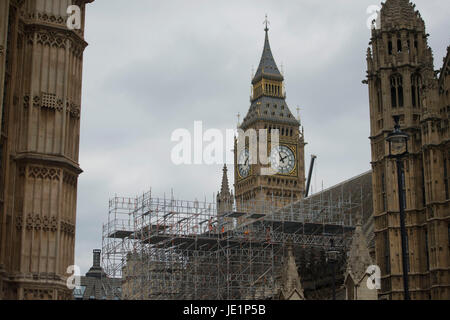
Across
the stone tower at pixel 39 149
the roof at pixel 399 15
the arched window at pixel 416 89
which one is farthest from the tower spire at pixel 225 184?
the stone tower at pixel 39 149

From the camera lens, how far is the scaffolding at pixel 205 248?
6078 centimetres

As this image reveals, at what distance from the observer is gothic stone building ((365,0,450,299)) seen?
46375mm

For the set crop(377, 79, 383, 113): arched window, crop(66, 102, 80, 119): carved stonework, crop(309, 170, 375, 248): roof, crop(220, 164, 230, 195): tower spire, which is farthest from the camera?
crop(220, 164, 230, 195): tower spire

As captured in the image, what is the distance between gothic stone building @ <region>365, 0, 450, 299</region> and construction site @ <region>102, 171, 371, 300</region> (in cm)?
909

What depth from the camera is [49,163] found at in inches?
1042

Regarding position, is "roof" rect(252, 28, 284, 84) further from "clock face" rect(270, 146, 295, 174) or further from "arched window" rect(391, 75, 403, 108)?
"arched window" rect(391, 75, 403, 108)

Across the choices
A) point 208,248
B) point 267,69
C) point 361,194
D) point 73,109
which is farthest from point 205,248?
point 267,69

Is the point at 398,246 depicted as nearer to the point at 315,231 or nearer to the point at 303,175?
the point at 315,231

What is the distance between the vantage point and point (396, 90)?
5194cm

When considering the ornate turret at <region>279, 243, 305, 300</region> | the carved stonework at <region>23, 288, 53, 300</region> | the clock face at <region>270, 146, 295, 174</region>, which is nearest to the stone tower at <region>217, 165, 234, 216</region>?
the clock face at <region>270, 146, 295, 174</region>

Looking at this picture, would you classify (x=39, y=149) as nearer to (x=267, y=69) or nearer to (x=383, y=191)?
(x=383, y=191)

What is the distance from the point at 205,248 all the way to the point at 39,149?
1561 inches

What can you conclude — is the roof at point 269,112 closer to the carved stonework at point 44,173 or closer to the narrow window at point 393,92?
the narrow window at point 393,92

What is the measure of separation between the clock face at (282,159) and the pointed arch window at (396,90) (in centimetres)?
5345
